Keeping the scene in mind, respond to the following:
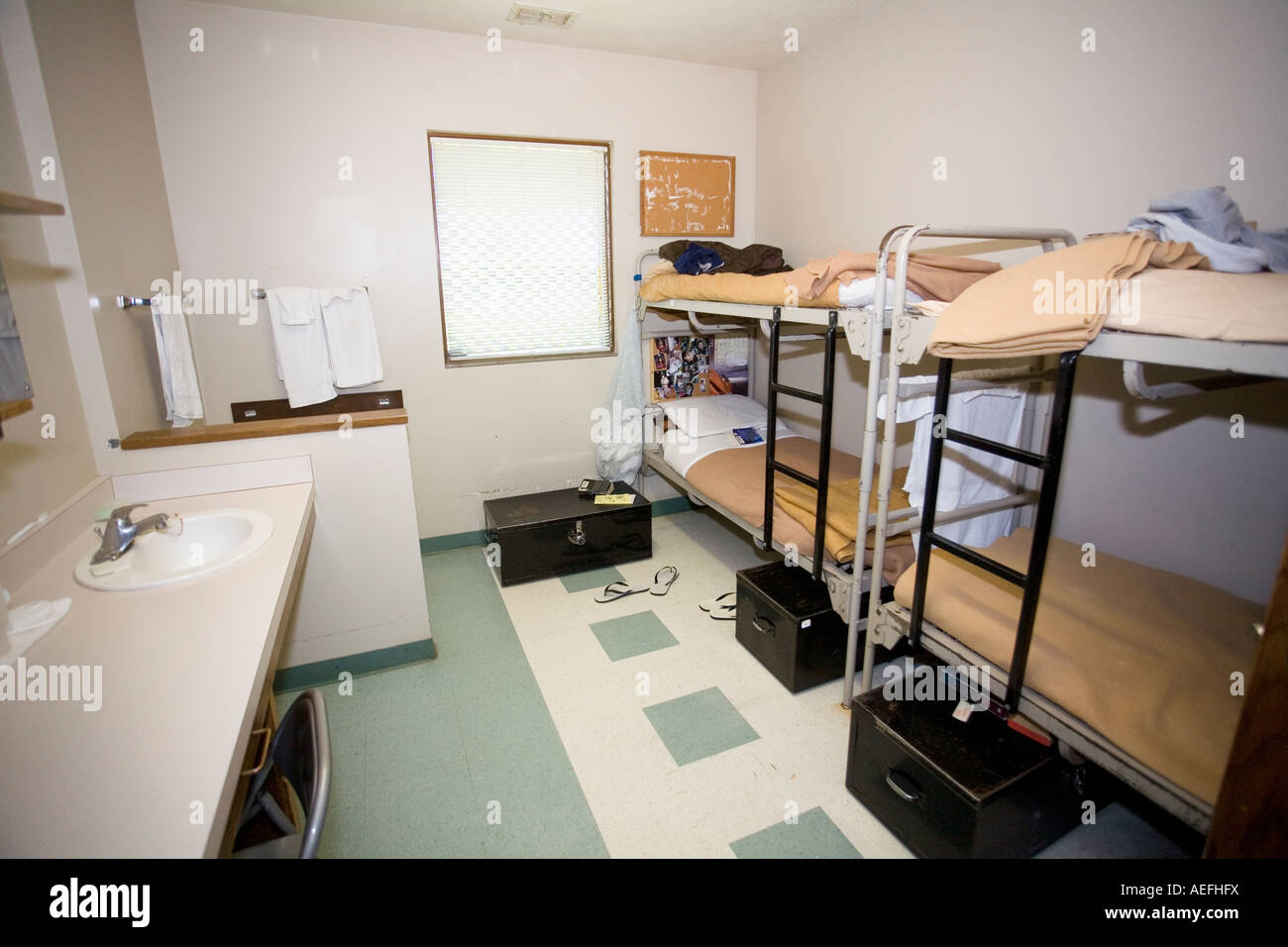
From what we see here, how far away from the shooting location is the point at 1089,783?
173 cm

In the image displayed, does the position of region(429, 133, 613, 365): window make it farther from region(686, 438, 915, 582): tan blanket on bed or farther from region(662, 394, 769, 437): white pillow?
region(686, 438, 915, 582): tan blanket on bed

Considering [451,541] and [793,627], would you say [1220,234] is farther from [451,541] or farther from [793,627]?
[451,541]

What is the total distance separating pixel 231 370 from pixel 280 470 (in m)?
1.25

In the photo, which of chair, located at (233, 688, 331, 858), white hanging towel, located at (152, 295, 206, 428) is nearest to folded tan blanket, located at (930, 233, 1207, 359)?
chair, located at (233, 688, 331, 858)

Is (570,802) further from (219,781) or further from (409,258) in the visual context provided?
(409,258)

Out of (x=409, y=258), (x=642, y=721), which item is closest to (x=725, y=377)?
(x=409, y=258)

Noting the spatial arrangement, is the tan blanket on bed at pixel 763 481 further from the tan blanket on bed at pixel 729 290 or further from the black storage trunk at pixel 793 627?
the tan blanket on bed at pixel 729 290

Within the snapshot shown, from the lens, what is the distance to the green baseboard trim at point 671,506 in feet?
13.4

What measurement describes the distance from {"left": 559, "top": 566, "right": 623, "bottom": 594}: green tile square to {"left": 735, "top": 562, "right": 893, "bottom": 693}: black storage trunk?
90cm

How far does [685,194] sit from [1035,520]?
9.68 ft

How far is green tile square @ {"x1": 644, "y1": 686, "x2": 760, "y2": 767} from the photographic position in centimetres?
208

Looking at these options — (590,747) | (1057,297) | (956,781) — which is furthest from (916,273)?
(590,747)

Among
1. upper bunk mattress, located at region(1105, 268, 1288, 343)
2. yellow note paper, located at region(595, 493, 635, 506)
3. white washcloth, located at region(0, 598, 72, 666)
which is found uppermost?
upper bunk mattress, located at region(1105, 268, 1288, 343)

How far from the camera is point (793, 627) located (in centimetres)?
227
